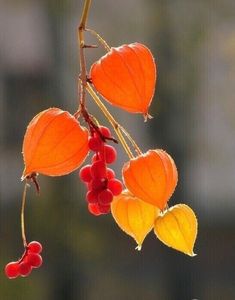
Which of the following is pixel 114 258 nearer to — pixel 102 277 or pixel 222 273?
pixel 102 277

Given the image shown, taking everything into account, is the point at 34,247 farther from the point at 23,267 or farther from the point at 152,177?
the point at 152,177

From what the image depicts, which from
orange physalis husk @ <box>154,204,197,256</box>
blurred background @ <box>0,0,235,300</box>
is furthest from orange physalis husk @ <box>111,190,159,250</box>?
blurred background @ <box>0,0,235,300</box>

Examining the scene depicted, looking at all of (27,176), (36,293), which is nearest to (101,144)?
(27,176)

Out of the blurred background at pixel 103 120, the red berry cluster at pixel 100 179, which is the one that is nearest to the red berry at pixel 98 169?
the red berry cluster at pixel 100 179

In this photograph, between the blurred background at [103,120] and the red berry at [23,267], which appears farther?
the blurred background at [103,120]

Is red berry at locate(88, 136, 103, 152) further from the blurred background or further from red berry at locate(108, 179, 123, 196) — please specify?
the blurred background

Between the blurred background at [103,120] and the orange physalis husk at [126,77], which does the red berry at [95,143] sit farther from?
the blurred background at [103,120]

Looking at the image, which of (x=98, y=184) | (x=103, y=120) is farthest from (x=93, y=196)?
(x=103, y=120)
